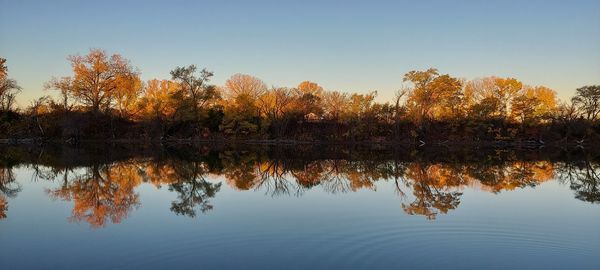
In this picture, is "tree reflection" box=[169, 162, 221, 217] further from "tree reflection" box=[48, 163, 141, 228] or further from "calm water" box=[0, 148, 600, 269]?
"tree reflection" box=[48, 163, 141, 228]

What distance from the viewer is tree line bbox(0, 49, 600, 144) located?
48.9 metres

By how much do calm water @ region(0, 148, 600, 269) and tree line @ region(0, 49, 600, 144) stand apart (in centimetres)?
3150

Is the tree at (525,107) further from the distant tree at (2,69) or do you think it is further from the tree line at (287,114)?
the distant tree at (2,69)

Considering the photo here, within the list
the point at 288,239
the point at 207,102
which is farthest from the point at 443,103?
the point at 288,239

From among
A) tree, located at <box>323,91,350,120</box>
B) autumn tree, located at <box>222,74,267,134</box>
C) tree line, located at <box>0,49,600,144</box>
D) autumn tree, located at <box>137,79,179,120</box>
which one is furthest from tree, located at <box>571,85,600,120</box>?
autumn tree, located at <box>137,79,179,120</box>

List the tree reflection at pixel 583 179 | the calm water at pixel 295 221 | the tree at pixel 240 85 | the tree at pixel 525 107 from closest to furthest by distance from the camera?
the calm water at pixel 295 221, the tree reflection at pixel 583 179, the tree at pixel 525 107, the tree at pixel 240 85

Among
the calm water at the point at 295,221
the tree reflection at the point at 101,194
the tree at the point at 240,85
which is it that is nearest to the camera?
the calm water at the point at 295,221

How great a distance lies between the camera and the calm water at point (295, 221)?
7.06m

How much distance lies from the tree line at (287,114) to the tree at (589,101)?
107 mm

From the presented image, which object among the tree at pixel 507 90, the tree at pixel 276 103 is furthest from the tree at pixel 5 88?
the tree at pixel 507 90

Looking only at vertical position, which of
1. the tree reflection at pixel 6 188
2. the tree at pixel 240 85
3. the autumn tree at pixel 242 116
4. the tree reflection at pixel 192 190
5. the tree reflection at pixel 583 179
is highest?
the tree at pixel 240 85

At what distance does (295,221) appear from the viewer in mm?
9945

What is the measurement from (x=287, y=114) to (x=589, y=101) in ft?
111

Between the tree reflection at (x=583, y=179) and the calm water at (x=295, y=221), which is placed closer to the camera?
the calm water at (x=295, y=221)
